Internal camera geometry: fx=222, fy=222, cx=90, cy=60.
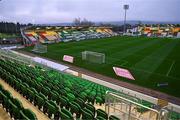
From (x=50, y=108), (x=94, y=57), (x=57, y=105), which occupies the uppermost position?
(x=50, y=108)

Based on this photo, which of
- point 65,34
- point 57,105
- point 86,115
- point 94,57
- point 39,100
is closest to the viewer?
point 86,115

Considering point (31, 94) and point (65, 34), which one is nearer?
point (31, 94)

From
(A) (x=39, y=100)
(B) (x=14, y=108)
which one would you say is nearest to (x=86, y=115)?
(A) (x=39, y=100)

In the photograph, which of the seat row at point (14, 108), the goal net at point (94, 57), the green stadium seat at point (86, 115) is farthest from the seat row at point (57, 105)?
the goal net at point (94, 57)

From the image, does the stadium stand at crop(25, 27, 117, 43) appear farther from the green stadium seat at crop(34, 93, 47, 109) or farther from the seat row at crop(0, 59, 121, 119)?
the green stadium seat at crop(34, 93, 47, 109)

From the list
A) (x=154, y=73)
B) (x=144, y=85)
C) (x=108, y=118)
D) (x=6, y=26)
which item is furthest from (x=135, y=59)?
(x=6, y=26)

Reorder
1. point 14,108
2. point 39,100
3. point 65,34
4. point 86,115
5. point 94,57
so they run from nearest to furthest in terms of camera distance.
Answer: point 14,108 → point 86,115 → point 39,100 → point 94,57 → point 65,34

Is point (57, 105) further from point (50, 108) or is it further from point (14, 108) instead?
point (14, 108)

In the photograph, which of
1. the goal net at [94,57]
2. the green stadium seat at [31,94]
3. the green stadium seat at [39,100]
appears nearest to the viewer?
the green stadium seat at [39,100]

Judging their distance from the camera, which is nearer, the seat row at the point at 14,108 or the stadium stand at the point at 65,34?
the seat row at the point at 14,108

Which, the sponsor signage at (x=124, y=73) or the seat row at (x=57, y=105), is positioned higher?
the seat row at (x=57, y=105)

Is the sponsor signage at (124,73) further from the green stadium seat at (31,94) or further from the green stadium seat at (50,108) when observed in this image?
the green stadium seat at (50,108)

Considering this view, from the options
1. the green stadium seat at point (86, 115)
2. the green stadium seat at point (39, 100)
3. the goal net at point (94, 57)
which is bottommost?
the goal net at point (94, 57)

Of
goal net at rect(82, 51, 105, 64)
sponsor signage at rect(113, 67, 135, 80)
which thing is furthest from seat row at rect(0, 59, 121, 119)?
goal net at rect(82, 51, 105, 64)
